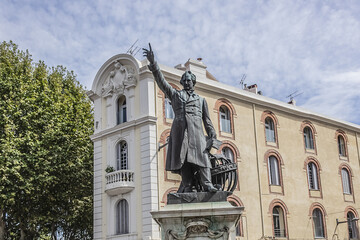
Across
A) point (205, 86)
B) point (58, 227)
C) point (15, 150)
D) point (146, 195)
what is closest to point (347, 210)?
point (205, 86)

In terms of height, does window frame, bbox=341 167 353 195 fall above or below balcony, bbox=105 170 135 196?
above

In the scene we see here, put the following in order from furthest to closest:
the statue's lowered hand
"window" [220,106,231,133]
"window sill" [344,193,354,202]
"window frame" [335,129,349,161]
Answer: "window frame" [335,129,349,161] < "window sill" [344,193,354,202] < "window" [220,106,231,133] < the statue's lowered hand

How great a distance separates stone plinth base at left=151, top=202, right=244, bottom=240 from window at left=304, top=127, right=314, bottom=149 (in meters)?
28.1

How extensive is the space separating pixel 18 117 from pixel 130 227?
8663 mm

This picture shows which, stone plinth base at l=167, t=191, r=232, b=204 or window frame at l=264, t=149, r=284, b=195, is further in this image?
Result: window frame at l=264, t=149, r=284, b=195

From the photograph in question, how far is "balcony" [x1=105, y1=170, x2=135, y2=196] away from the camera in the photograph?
27391 millimetres

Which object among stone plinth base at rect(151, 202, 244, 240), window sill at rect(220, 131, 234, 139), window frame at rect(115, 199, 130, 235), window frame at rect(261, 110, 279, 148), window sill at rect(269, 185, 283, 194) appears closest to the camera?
stone plinth base at rect(151, 202, 244, 240)

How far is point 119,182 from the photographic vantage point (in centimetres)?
2748

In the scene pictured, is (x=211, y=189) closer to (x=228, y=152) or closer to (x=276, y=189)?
(x=228, y=152)

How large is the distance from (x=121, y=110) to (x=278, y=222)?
12.4 meters

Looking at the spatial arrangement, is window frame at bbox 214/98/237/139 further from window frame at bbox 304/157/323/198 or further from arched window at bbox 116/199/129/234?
arched window at bbox 116/199/129/234

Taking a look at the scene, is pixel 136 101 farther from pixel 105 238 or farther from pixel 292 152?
pixel 292 152

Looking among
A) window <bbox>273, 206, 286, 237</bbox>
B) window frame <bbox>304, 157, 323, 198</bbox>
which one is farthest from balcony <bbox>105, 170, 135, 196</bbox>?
window frame <bbox>304, 157, 323, 198</bbox>

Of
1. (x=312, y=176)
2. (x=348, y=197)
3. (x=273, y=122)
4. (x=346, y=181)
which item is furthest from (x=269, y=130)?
(x=348, y=197)
